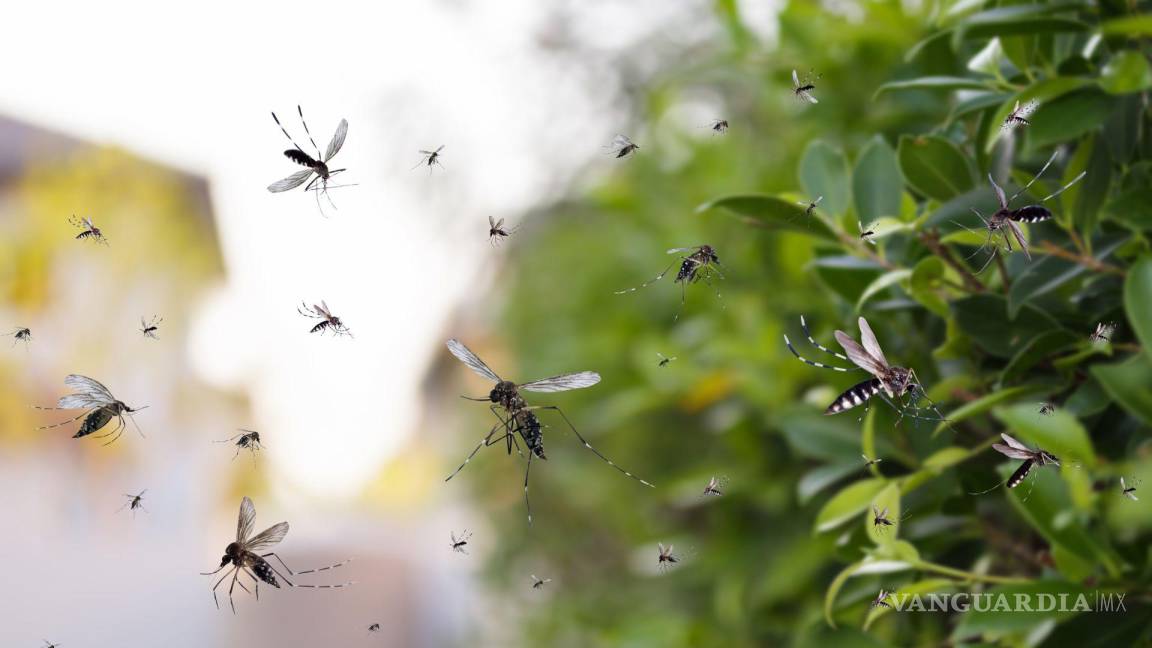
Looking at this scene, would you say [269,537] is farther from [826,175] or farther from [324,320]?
[826,175]

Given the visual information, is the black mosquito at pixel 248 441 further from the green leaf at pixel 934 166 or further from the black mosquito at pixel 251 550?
the green leaf at pixel 934 166

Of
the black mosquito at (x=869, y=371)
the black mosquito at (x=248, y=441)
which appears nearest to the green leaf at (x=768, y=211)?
the black mosquito at (x=869, y=371)

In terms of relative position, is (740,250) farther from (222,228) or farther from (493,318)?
(493,318)

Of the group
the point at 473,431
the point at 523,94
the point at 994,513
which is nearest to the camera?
the point at 994,513

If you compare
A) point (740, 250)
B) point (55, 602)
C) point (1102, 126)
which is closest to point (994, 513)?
point (1102, 126)

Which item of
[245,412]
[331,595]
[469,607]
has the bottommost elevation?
[469,607]

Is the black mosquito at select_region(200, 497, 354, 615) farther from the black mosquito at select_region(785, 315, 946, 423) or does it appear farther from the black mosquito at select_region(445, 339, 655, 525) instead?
the black mosquito at select_region(785, 315, 946, 423)
